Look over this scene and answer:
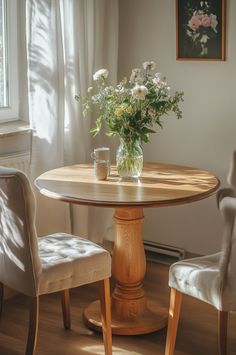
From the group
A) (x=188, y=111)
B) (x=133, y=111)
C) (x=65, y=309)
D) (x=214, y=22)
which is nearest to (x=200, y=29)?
(x=214, y=22)

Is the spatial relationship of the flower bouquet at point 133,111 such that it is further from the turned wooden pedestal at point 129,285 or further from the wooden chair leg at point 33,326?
the wooden chair leg at point 33,326

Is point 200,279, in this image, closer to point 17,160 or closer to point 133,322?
point 133,322

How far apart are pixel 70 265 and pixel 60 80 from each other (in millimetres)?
1137

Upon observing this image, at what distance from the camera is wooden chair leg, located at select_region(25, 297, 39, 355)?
2789 mm

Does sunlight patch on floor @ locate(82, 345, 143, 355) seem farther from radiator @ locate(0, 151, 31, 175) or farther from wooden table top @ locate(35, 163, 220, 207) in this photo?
radiator @ locate(0, 151, 31, 175)

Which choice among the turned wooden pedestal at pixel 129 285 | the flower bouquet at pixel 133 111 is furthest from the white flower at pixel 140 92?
the turned wooden pedestal at pixel 129 285

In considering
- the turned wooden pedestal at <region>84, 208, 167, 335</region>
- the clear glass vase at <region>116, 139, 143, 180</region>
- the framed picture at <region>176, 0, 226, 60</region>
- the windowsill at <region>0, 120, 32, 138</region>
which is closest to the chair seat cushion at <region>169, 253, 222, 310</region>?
the turned wooden pedestal at <region>84, 208, 167, 335</region>

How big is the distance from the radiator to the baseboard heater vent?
3.38ft

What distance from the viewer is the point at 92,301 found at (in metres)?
3.54

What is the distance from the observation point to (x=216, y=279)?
8.60 feet

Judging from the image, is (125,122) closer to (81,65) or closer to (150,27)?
(81,65)

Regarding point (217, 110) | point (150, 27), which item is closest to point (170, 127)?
point (217, 110)

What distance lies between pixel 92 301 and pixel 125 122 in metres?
1.06

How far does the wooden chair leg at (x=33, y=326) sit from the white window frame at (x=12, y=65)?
1252mm
